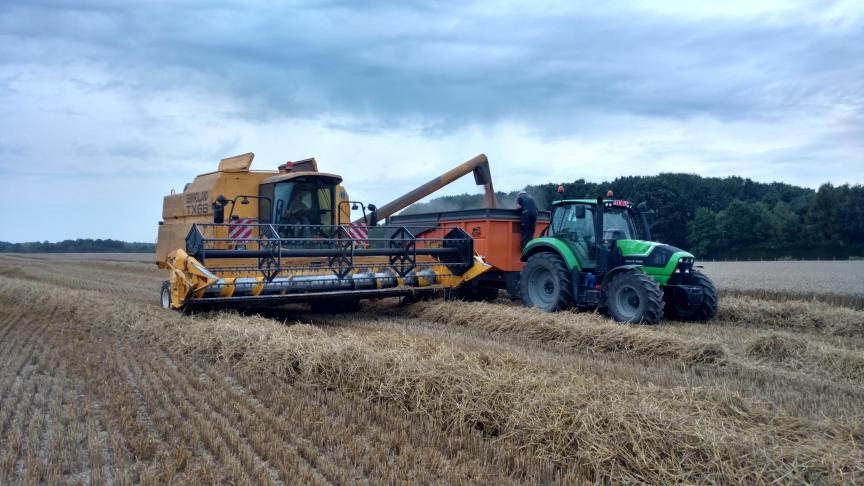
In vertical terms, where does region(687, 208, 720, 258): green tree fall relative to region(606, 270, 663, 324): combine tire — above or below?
above

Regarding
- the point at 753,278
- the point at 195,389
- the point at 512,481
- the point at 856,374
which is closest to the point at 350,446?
the point at 512,481

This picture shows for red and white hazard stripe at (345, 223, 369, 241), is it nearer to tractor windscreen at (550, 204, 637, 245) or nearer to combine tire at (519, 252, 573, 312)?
combine tire at (519, 252, 573, 312)

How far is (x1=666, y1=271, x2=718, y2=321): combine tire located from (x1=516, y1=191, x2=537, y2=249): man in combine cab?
2.84 metres

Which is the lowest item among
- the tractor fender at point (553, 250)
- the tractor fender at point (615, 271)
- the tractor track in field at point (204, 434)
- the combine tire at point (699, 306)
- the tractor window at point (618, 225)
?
the tractor track in field at point (204, 434)

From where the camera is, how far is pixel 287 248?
968 centimetres

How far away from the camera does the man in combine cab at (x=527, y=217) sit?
447 inches

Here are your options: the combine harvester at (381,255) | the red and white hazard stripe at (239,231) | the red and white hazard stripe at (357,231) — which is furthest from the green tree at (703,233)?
the red and white hazard stripe at (239,231)

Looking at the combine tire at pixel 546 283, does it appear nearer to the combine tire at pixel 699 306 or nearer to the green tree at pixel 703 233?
the combine tire at pixel 699 306

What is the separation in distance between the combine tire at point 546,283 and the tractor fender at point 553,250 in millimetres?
112

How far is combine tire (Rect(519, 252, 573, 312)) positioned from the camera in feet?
31.2

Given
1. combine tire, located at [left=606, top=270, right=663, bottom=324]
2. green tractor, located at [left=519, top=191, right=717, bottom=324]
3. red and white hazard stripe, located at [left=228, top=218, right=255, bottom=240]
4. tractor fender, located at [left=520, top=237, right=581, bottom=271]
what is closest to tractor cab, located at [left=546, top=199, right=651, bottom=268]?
green tractor, located at [left=519, top=191, right=717, bottom=324]

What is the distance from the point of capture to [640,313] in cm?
835

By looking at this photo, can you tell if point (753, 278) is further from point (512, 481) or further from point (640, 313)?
point (512, 481)

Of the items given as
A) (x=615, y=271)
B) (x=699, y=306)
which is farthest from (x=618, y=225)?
(x=699, y=306)
